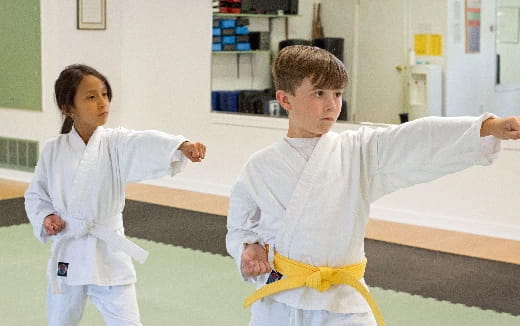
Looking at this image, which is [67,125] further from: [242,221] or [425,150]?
[425,150]

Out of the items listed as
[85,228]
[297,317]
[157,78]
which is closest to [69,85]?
[85,228]

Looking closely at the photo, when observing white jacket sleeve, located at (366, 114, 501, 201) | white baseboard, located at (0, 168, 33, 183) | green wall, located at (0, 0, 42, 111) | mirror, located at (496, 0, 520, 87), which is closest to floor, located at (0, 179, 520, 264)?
white baseboard, located at (0, 168, 33, 183)

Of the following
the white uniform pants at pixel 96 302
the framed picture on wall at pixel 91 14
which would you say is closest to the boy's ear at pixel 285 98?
the white uniform pants at pixel 96 302

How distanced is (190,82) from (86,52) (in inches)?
39.8

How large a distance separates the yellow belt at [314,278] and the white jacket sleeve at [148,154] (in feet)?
2.22

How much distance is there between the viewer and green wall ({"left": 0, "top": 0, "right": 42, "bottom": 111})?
25.6 ft

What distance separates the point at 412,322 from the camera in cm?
392

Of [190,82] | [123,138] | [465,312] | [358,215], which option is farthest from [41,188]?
[190,82]

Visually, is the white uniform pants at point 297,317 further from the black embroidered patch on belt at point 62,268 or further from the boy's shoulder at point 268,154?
the black embroidered patch on belt at point 62,268

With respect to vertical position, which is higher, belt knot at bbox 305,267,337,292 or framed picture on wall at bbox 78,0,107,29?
framed picture on wall at bbox 78,0,107,29

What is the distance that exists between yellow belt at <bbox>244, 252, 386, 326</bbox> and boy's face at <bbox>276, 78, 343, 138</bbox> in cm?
35

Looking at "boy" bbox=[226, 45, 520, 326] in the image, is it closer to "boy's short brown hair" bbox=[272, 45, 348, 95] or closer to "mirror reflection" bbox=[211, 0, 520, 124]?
"boy's short brown hair" bbox=[272, 45, 348, 95]

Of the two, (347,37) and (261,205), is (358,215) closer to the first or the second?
(261,205)

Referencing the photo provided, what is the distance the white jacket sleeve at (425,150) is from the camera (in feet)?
6.37
